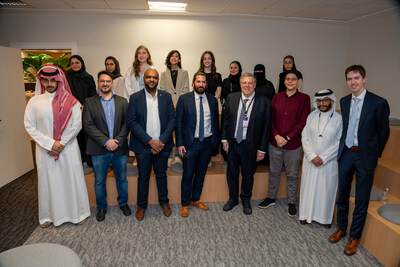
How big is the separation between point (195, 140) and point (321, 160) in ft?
4.84

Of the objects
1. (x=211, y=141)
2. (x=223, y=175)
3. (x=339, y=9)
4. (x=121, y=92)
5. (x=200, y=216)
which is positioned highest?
(x=339, y=9)

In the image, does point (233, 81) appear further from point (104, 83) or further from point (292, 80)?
point (104, 83)

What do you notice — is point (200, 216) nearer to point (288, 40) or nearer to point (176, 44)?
point (176, 44)

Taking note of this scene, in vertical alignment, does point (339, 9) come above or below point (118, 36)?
above

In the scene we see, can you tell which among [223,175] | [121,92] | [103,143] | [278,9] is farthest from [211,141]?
[278,9]

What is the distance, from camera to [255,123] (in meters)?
3.10

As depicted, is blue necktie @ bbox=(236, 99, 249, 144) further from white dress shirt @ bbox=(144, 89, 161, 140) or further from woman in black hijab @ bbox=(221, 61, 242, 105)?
woman in black hijab @ bbox=(221, 61, 242, 105)

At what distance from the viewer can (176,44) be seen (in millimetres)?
5703

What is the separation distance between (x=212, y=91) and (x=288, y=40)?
311cm

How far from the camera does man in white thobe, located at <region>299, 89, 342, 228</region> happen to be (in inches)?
111

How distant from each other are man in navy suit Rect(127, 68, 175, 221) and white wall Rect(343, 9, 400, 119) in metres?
4.57

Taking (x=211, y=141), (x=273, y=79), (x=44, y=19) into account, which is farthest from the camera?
(x=273, y=79)

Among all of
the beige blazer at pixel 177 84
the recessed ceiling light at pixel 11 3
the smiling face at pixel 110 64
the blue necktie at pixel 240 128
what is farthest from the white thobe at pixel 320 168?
the recessed ceiling light at pixel 11 3

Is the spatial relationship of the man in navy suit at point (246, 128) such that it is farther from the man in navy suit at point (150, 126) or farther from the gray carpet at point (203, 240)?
the man in navy suit at point (150, 126)
